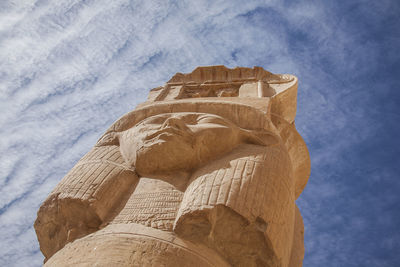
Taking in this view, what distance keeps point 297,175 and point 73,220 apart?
132 inches

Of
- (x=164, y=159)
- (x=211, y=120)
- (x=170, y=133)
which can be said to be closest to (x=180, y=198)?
(x=164, y=159)

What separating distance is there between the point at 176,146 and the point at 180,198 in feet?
1.69

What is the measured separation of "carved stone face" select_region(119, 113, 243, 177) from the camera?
123 inches

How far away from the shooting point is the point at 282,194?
112 inches

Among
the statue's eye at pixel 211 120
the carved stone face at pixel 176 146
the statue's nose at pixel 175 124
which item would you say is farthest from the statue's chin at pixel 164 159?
the statue's eye at pixel 211 120

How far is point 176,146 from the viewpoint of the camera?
311cm

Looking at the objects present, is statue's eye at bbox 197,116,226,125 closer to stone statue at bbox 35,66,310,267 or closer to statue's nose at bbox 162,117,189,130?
stone statue at bbox 35,66,310,267

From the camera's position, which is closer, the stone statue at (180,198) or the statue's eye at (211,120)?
the stone statue at (180,198)

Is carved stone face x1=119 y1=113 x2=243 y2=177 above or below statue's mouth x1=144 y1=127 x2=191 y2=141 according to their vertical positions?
below

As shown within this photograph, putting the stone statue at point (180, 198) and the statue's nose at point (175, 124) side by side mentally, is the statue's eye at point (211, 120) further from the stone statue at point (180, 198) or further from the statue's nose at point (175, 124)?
the statue's nose at point (175, 124)

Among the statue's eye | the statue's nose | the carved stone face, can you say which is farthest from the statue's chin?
the statue's eye

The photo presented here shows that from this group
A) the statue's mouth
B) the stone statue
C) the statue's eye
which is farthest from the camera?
the statue's eye

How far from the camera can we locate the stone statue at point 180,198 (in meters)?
2.41

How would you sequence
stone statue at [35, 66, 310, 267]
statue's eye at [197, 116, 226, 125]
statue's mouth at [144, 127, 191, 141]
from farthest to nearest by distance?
1. statue's eye at [197, 116, 226, 125]
2. statue's mouth at [144, 127, 191, 141]
3. stone statue at [35, 66, 310, 267]
